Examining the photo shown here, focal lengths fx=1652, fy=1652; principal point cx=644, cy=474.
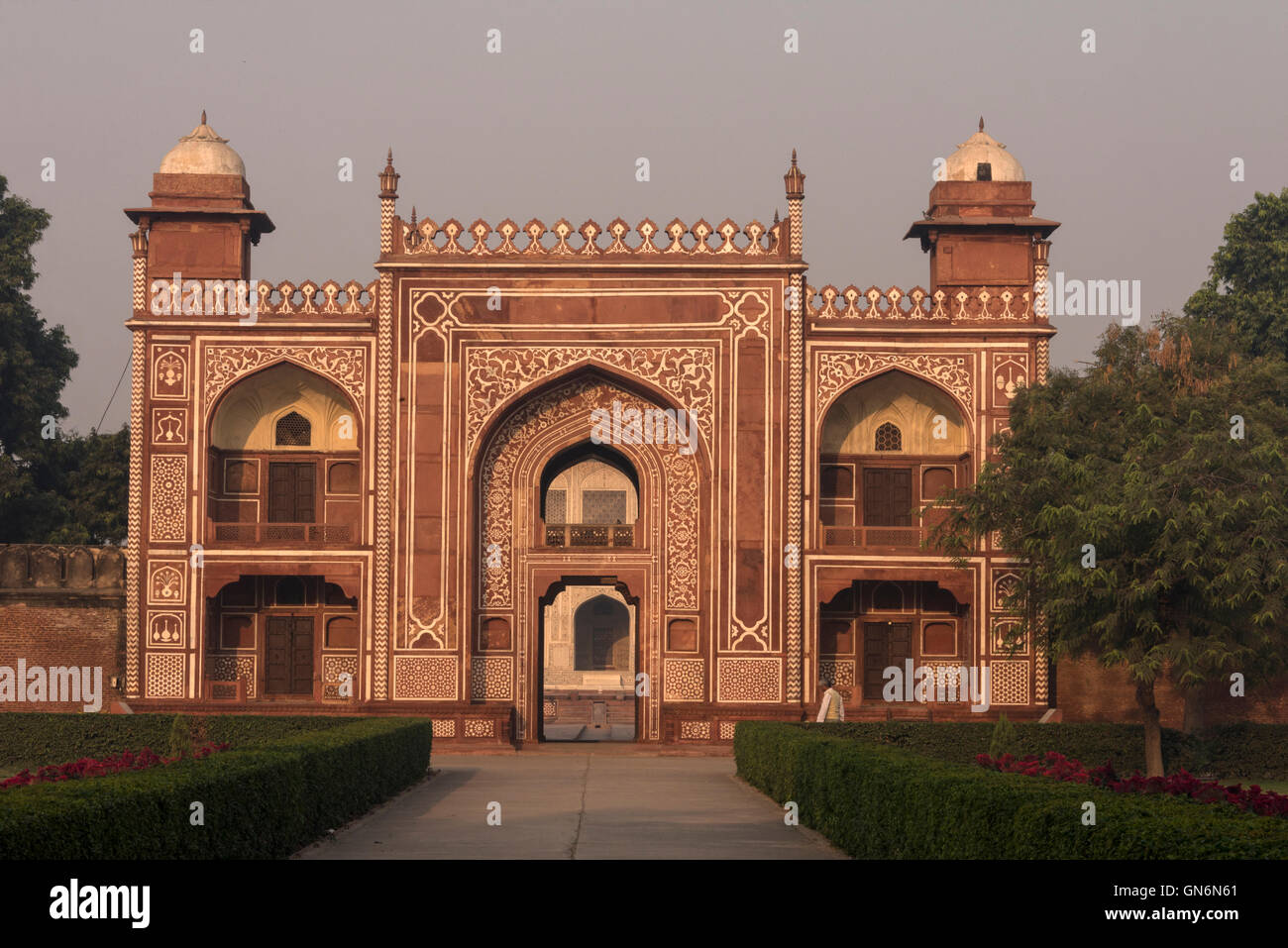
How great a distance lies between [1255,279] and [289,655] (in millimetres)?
20138

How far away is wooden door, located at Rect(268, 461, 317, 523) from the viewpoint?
2917cm

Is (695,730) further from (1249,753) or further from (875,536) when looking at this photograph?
(1249,753)

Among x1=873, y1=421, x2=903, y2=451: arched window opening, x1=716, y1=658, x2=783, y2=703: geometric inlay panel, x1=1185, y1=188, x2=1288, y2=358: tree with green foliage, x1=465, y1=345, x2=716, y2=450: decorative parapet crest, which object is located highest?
x1=1185, y1=188, x2=1288, y2=358: tree with green foliage

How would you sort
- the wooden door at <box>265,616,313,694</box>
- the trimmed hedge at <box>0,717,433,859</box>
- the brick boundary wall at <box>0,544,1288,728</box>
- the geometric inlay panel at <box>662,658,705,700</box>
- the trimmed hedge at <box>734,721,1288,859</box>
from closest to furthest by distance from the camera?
the trimmed hedge at <box>734,721,1288,859</box>, the trimmed hedge at <box>0,717,433,859</box>, the geometric inlay panel at <box>662,658,705,700</box>, the brick boundary wall at <box>0,544,1288,728</box>, the wooden door at <box>265,616,313,694</box>

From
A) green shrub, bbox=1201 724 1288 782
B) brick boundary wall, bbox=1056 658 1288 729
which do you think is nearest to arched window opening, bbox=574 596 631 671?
brick boundary wall, bbox=1056 658 1288 729

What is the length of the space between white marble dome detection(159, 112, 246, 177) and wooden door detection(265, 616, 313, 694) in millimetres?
8049

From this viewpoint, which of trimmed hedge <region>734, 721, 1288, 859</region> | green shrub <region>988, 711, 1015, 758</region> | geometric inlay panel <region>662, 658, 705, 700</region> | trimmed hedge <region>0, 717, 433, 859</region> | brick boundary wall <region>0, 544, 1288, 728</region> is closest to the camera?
trimmed hedge <region>734, 721, 1288, 859</region>

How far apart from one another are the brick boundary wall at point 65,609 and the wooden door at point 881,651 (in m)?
13.0

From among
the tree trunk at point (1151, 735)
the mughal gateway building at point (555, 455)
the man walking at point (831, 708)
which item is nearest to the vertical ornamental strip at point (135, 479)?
the mughal gateway building at point (555, 455)

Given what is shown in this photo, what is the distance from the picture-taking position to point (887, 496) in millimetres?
29047

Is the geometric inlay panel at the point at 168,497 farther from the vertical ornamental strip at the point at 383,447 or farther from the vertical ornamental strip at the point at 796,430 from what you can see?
the vertical ornamental strip at the point at 796,430

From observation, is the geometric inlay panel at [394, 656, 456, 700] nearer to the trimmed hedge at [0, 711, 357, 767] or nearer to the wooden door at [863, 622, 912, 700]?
the trimmed hedge at [0, 711, 357, 767]

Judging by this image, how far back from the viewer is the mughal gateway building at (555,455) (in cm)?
2725

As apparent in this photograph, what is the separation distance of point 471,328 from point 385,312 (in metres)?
1.49
